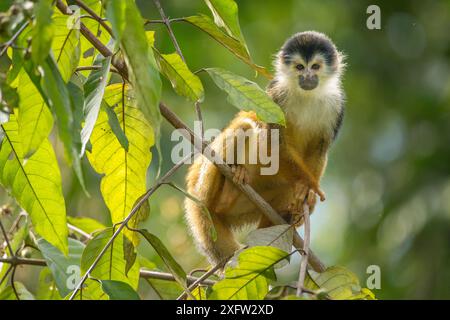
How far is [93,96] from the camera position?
256 centimetres

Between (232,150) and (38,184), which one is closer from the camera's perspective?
(38,184)

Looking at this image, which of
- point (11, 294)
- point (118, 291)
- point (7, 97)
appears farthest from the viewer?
point (11, 294)

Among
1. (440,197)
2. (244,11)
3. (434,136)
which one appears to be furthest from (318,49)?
(244,11)

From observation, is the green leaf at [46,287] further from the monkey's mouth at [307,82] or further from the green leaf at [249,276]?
the monkey's mouth at [307,82]

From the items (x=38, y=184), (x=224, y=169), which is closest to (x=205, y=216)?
(x=224, y=169)

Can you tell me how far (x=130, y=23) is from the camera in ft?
7.15

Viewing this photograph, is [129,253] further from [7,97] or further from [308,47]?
[308,47]

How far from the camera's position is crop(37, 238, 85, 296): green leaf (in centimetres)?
301

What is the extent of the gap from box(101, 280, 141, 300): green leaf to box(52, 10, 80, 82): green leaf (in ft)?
2.28

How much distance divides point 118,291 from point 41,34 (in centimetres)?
100

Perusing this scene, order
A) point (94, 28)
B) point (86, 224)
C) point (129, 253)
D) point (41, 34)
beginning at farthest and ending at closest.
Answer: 1. point (86, 224)
2. point (94, 28)
3. point (129, 253)
4. point (41, 34)

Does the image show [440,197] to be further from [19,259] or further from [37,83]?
[37,83]

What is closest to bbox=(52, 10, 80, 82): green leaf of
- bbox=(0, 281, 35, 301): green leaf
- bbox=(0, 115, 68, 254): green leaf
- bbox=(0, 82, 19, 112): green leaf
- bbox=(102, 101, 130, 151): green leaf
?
bbox=(102, 101, 130, 151): green leaf
